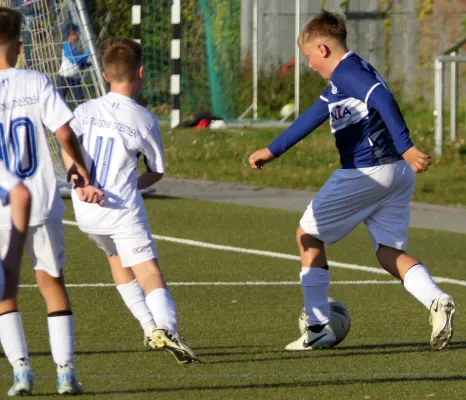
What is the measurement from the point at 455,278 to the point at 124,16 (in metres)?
14.9

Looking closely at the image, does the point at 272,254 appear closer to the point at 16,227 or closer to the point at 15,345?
the point at 15,345

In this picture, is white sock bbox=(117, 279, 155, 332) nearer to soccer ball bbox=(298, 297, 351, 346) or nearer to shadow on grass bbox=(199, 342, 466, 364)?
shadow on grass bbox=(199, 342, 466, 364)

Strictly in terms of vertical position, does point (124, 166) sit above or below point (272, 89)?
above

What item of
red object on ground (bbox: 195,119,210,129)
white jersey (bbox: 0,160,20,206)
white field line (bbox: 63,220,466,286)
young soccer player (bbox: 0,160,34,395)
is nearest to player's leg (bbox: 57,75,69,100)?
white field line (bbox: 63,220,466,286)

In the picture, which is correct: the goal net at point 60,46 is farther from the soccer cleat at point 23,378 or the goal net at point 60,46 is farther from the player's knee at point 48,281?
the soccer cleat at point 23,378

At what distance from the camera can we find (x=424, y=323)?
318 inches

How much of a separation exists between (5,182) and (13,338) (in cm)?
78

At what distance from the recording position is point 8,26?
5.71 m

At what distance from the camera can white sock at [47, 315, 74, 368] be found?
19.1ft

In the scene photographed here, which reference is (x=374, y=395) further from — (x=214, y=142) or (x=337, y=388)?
(x=214, y=142)

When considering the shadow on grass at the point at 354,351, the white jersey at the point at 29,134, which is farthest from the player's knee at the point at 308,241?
the white jersey at the point at 29,134

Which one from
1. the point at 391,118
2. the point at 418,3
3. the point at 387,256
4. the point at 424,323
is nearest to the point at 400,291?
the point at 424,323

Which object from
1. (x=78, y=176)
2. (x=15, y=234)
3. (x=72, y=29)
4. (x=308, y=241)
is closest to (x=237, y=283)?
(x=308, y=241)

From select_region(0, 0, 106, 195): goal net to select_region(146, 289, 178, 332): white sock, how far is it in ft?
23.9
